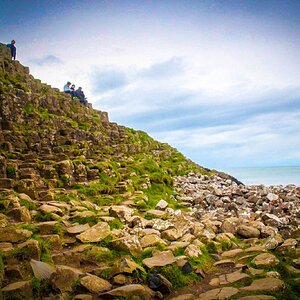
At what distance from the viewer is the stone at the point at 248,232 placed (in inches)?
476

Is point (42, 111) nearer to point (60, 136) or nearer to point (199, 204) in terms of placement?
point (60, 136)

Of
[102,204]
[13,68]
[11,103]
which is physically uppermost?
[13,68]

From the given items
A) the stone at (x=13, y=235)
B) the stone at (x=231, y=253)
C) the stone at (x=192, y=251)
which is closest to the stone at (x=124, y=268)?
the stone at (x=192, y=251)

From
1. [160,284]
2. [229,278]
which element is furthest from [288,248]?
[160,284]

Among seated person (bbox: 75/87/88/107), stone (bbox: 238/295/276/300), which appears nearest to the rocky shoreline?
stone (bbox: 238/295/276/300)

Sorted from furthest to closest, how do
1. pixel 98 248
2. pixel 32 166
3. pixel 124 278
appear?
pixel 32 166
pixel 98 248
pixel 124 278

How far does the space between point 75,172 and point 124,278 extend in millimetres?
12190

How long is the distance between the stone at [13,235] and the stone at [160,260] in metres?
3.56

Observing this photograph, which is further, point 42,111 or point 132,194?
point 42,111

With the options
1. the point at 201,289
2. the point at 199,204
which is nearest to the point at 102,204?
the point at 199,204

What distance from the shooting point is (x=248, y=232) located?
12.2 m

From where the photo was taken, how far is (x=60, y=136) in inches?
940

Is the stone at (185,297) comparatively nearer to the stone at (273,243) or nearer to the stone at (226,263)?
the stone at (226,263)

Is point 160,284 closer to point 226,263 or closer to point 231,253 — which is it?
point 226,263
